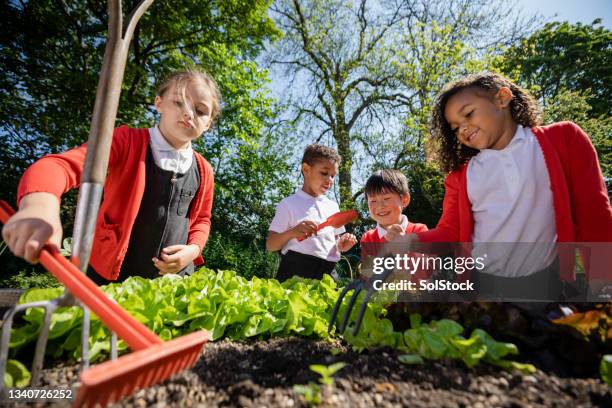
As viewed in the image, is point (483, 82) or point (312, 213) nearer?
point (483, 82)

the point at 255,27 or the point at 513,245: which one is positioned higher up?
the point at 255,27

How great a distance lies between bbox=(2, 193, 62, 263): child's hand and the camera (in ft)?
2.66

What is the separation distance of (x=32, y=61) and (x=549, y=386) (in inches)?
426

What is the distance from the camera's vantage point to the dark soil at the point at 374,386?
2.44 feet

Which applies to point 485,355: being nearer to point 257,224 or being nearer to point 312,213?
point 312,213

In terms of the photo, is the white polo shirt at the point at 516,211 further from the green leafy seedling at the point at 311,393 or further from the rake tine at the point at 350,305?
the green leafy seedling at the point at 311,393

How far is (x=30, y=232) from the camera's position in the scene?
32.4 inches

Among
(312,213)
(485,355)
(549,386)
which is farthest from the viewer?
(312,213)

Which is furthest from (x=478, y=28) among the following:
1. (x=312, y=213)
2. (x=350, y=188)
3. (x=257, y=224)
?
(x=312, y=213)

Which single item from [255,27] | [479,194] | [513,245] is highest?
[255,27]

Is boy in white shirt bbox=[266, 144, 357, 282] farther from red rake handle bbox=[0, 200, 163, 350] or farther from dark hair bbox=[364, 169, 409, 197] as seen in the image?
red rake handle bbox=[0, 200, 163, 350]

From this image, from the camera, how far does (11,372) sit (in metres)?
0.79

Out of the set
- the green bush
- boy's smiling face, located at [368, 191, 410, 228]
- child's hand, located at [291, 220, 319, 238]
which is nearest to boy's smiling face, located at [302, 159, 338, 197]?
boy's smiling face, located at [368, 191, 410, 228]

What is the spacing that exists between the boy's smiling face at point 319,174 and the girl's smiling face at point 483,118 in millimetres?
1605
